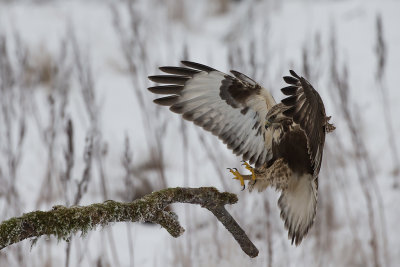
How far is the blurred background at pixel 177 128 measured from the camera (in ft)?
7.36

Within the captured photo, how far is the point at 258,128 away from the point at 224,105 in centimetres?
14

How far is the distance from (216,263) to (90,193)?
1.52 meters

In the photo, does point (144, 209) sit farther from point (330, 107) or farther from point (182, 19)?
point (182, 19)

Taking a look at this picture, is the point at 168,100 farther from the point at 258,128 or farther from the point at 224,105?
the point at 258,128

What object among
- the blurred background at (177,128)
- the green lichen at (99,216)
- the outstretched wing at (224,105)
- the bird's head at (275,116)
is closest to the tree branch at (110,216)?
the green lichen at (99,216)

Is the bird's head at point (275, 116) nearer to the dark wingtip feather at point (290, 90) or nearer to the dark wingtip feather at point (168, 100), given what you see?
the dark wingtip feather at point (290, 90)

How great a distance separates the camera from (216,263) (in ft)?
6.70

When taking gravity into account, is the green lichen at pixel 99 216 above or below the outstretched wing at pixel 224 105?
below

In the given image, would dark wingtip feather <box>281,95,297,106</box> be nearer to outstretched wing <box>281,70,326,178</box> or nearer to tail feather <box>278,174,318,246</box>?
outstretched wing <box>281,70,326,178</box>

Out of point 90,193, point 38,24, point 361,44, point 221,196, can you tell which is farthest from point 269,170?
point 38,24

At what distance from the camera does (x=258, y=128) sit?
5.15 ft

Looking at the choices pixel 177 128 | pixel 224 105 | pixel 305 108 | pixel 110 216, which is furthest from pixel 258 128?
pixel 177 128

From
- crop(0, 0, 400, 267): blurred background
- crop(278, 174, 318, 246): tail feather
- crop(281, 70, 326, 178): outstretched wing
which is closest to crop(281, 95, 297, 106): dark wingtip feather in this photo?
crop(281, 70, 326, 178): outstretched wing

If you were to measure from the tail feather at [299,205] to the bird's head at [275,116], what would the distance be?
0.18 metres
